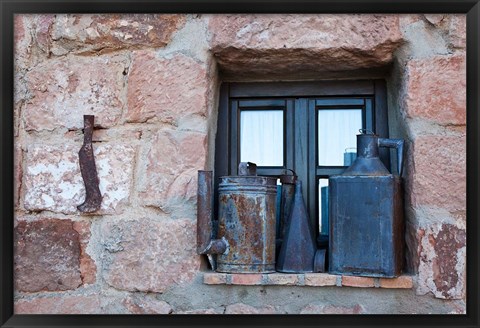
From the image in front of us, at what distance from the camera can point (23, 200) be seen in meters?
1.86

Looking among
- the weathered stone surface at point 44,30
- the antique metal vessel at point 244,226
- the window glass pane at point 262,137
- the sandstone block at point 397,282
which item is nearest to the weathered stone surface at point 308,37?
the window glass pane at point 262,137

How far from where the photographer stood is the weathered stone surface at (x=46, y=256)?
6.05 feet

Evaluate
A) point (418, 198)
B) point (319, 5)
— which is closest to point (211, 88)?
point (319, 5)

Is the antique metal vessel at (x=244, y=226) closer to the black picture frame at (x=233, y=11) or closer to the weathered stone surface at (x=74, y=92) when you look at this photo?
the black picture frame at (x=233, y=11)

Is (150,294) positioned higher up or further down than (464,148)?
further down

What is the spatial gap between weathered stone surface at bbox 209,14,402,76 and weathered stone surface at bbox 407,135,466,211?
277 mm

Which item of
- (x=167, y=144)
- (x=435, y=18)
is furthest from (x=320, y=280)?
(x=435, y=18)

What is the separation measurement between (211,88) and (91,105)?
0.34m

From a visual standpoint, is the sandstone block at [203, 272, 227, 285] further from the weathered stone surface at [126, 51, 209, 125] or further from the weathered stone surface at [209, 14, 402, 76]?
the weathered stone surface at [209, 14, 402, 76]

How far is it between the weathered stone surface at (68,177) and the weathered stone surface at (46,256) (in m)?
0.06

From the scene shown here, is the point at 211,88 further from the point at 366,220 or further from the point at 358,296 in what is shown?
the point at 358,296

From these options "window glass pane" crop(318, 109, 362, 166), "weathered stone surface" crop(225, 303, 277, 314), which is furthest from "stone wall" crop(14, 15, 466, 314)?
"window glass pane" crop(318, 109, 362, 166)

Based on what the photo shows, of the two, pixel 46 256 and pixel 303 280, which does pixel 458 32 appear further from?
pixel 46 256

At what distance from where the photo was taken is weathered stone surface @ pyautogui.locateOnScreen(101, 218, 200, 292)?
1810 mm
